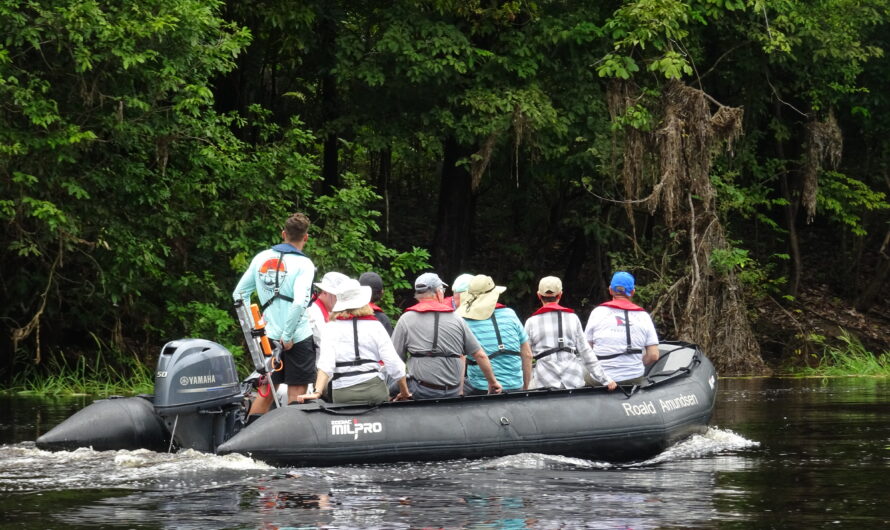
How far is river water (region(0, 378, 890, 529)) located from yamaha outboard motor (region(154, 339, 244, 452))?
0.29 metres

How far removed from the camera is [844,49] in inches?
910

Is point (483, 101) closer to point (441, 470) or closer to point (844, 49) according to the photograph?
point (844, 49)

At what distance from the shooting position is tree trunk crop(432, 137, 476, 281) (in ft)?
73.2

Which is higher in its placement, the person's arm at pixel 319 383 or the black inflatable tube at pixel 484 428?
the person's arm at pixel 319 383

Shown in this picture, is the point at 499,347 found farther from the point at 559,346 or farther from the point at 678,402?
the point at 678,402

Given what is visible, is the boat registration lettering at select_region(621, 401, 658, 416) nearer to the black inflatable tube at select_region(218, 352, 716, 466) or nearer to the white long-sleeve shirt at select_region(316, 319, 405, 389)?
the black inflatable tube at select_region(218, 352, 716, 466)

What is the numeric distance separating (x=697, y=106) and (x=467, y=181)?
4211mm

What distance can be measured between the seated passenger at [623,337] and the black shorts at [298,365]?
244 centimetres

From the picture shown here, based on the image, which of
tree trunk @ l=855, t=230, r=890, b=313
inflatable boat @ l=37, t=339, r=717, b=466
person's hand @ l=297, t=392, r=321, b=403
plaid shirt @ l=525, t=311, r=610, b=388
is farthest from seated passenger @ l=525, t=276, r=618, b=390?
tree trunk @ l=855, t=230, r=890, b=313

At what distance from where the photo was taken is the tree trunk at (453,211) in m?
22.3

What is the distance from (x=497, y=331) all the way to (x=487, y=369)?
61 cm

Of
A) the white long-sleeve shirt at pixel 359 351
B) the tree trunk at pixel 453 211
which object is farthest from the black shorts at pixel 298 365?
the tree trunk at pixel 453 211

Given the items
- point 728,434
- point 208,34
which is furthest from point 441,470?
point 208,34

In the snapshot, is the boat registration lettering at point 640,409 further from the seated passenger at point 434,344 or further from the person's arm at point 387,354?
the person's arm at point 387,354
